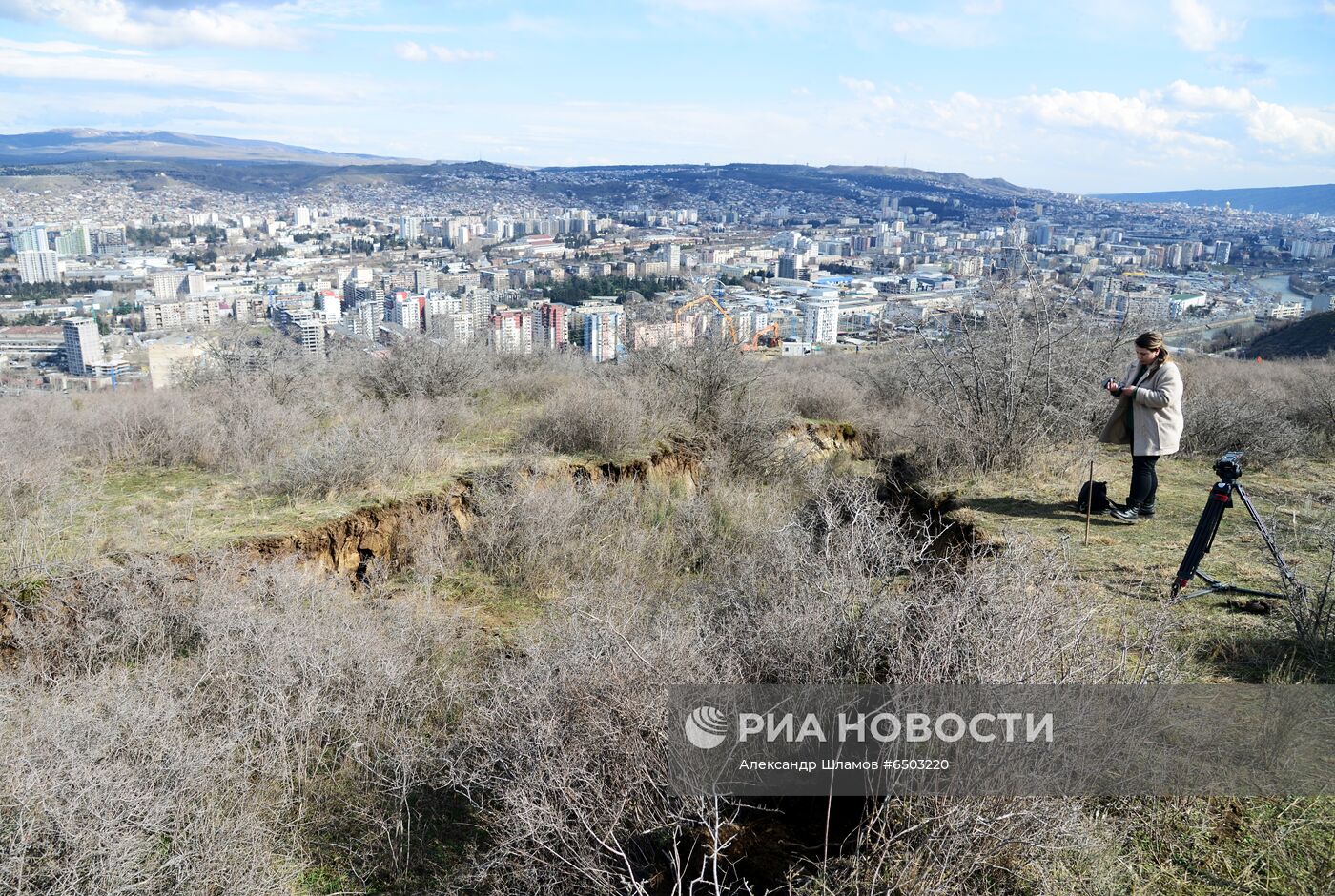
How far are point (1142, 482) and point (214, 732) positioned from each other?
6364mm

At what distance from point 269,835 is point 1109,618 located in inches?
162

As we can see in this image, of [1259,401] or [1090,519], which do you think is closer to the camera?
[1090,519]

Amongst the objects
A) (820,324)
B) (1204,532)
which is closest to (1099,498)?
(1204,532)

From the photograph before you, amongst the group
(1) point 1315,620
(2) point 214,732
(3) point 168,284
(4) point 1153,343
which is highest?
(4) point 1153,343

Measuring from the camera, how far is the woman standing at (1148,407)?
18.2 ft

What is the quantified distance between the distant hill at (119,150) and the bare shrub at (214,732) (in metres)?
144

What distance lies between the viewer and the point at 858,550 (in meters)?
4.42

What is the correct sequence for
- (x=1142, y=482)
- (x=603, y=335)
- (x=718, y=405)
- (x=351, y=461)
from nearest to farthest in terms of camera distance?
(x=1142, y=482), (x=351, y=461), (x=718, y=405), (x=603, y=335)

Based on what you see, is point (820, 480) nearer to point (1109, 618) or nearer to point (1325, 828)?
point (1109, 618)

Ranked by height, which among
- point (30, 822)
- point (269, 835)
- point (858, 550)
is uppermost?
point (858, 550)

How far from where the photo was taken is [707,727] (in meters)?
3.06

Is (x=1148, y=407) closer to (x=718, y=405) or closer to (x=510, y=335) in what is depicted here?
(x=718, y=405)

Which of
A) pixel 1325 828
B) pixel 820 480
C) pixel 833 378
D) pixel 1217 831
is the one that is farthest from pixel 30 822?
pixel 833 378

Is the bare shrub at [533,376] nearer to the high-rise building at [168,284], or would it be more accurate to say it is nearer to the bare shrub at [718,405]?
the bare shrub at [718,405]
